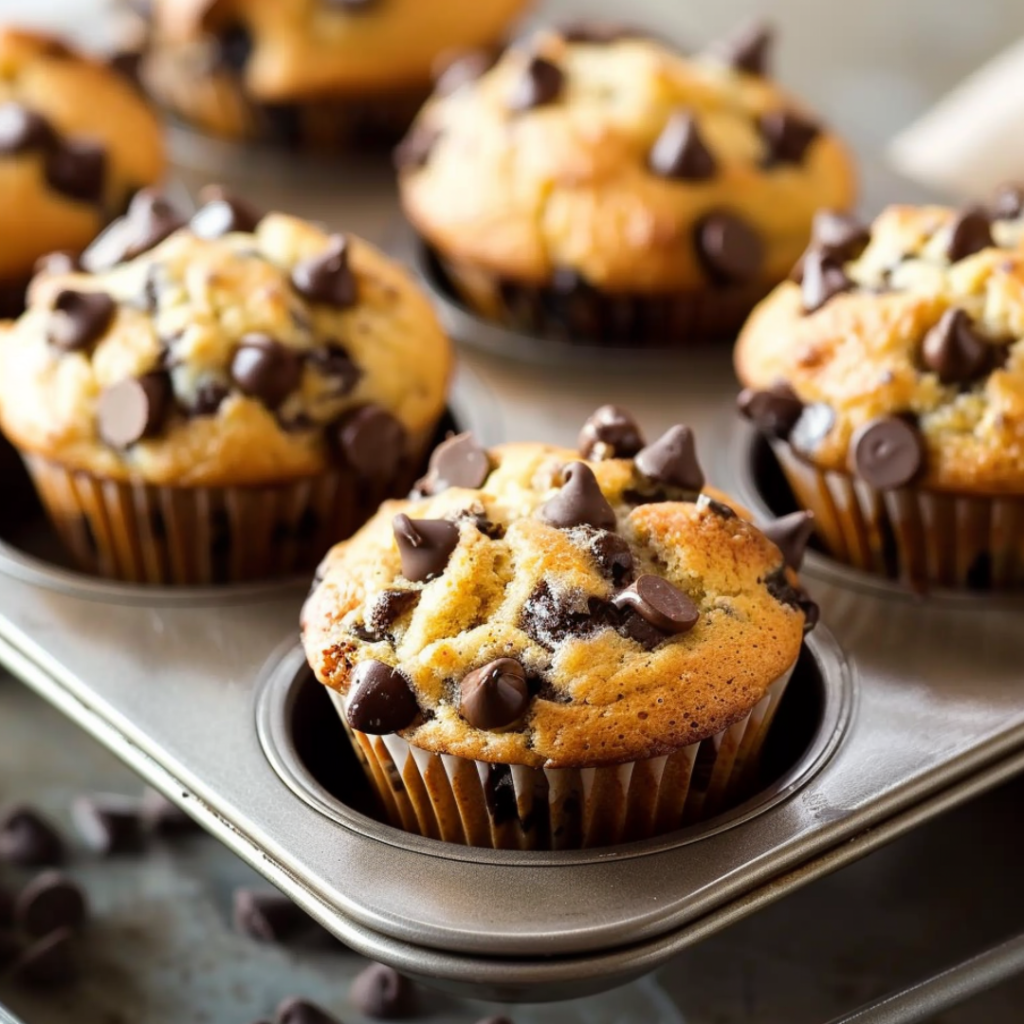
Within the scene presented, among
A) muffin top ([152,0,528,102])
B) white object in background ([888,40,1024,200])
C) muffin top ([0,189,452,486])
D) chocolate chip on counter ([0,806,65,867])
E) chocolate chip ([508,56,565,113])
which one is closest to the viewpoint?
muffin top ([0,189,452,486])

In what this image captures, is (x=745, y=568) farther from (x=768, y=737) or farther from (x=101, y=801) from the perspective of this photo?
(x=101, y=801)

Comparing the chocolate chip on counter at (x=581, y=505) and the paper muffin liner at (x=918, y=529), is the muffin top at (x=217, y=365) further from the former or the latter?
the paper muffin liner at (x=918, y=529)

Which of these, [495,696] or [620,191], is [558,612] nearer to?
[495,696]

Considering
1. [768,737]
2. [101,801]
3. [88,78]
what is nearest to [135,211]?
[88,78]

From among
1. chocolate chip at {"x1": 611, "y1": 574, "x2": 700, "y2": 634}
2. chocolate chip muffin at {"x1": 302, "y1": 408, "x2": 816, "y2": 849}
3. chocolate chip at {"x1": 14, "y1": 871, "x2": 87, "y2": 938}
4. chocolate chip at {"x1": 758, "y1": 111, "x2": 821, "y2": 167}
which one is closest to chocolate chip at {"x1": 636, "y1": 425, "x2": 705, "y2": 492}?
chocolate chip muffin at {"x1": 302, "y1": 408, "x2": 816, "y2": 849}

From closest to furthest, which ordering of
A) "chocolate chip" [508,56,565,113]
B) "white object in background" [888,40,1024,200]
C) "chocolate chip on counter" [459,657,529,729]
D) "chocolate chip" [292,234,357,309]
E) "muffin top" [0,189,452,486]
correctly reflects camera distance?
"chocolate chip on counter" [459,657,529,729], "muffin top" [0,189,452,486], "chocolate chip" [292,234,357,309], "chocolate chip" [508,56,565,113], "white object in background" [888,40,1024,200]

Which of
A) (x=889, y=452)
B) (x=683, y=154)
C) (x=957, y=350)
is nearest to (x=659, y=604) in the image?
(x=889, y=452)

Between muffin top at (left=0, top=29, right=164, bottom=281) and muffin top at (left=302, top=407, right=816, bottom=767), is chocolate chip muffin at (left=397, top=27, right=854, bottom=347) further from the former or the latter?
muffin top at (left=302, top=407, right=816, bottom=767)
